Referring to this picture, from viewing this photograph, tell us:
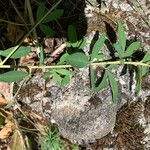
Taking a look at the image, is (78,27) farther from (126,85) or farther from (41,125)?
(41,125)

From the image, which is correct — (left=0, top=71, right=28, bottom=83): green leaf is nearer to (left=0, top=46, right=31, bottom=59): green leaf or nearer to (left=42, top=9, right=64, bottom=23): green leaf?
(left=0, top=46, right=31, bottom=59): green leaf

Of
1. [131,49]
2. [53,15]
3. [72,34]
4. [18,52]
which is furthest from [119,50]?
[18,52]

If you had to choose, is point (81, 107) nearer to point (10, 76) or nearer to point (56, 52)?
point (56, 52)

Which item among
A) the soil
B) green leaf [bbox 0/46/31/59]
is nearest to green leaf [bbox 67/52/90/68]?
green leaf [bbox 0/46/31/59]

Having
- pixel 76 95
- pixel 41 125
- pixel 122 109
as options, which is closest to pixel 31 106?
pixel 41 125

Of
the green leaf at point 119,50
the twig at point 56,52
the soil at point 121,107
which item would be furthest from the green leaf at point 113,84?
the twig at point 56,52

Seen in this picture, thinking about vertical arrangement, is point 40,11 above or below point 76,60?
above

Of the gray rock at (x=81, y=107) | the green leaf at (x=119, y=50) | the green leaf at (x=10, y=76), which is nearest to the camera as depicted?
the green leaf at (x=10, y=76)

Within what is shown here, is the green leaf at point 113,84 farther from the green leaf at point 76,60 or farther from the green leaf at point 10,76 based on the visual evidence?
the green leaf at point 10,76

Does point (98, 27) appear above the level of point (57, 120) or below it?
above

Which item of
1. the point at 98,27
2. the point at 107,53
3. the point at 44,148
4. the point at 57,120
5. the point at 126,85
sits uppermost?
the point at 98,27

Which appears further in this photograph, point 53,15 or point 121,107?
point 121,107
